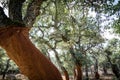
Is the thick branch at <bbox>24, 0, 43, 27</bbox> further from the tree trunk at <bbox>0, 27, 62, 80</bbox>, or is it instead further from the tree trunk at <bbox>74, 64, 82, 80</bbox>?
the tree trunk at <bbox>74, 64, 82, 80</bbox>

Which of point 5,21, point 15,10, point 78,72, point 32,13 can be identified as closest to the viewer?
point 5,21

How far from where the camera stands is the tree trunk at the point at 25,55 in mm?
6902

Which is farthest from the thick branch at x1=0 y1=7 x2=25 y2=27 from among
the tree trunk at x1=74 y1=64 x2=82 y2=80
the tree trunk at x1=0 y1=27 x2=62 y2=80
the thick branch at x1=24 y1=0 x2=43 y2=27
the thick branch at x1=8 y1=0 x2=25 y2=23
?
the tree trunk at x1=74 y1=64 x2=82 y2=80

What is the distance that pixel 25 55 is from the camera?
708cm

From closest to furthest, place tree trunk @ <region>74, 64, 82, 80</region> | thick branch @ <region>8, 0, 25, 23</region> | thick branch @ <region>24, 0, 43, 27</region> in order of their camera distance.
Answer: thick branch @ <region>8, 0, 25, 23</region> < thick branch @ <region>24, 0, 43, 27</region> < tree trunk @ <region>74, 64, 82, 80</region>

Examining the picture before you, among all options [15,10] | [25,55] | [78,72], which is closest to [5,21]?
[15,10]

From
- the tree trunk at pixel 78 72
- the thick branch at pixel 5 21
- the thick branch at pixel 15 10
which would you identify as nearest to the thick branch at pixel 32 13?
the thick branch at pixel 15 10

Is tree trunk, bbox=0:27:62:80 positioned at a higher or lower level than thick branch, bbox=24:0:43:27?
lower

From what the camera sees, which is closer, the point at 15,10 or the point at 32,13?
the point at 15,10

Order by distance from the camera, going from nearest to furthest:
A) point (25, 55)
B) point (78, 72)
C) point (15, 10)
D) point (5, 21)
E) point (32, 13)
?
point (5, 21)
point (25, 55)
point (15, 10)
point (32, 13)
point (78, 72)

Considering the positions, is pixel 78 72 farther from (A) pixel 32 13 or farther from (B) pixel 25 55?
(B) pixel 25 55

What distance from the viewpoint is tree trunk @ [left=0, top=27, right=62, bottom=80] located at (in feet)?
22.6

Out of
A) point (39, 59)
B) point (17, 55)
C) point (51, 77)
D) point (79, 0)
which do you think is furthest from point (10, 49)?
point (79, 0)

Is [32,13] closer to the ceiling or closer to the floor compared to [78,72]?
closer to the ceiling
